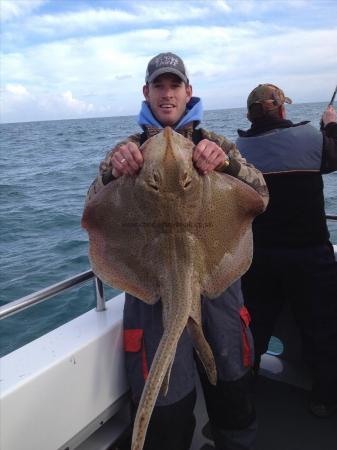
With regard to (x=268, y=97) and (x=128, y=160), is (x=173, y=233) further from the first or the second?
(x=268, y=97)

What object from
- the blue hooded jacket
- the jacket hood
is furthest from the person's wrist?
the jacket hood

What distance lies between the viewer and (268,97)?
11.6 ft

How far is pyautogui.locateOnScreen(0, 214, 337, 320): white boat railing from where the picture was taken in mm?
2459

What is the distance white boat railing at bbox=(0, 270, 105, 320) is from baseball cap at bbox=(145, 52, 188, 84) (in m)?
1.43

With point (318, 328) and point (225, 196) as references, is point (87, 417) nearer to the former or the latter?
point (225, 196)

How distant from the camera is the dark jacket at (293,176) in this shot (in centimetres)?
335

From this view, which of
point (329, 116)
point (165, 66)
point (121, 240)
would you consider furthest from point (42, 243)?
point (121, 240)

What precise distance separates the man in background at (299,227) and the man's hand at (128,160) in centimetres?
A: 162

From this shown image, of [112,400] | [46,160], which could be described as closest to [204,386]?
[112,400]

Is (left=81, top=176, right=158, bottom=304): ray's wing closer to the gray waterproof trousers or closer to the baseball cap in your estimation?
the gray waterproof trousers

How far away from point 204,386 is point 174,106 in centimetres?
192

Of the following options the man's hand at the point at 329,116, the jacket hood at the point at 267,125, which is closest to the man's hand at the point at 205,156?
the jacket hood at the point at 267,125

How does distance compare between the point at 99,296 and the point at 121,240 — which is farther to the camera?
the point at 99,296

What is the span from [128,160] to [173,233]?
44 cm
